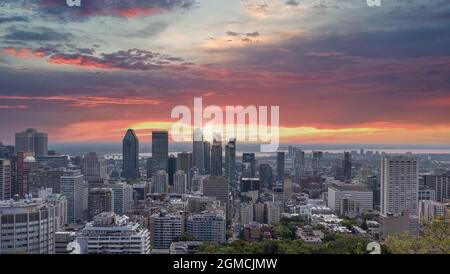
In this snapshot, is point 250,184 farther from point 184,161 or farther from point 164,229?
point 164,229

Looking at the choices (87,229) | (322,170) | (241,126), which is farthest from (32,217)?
(322,170)

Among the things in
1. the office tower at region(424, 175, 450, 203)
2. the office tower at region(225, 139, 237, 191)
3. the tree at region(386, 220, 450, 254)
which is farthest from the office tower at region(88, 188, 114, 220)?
the office tower at region(424, 175, 450, 203)

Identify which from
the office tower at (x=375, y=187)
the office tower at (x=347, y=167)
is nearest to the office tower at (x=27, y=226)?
the office tower at (x=347, y=167)

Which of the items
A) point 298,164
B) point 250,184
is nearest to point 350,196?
point 298,164

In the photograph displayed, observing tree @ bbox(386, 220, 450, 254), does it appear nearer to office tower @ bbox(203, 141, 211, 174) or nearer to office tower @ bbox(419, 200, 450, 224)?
office tower @ bbox(419, 200, 450, 224)
